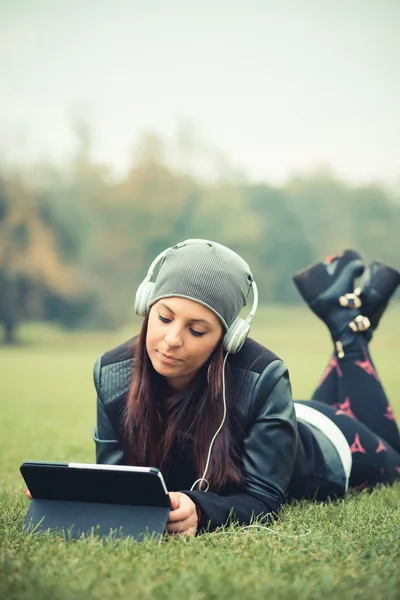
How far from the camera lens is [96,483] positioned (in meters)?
2.13

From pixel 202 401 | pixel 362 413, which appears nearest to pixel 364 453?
pixel 362 413

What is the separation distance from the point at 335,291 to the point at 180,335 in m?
1.58

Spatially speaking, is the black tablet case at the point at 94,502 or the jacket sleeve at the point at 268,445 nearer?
the black tablet case at the point at 94,502

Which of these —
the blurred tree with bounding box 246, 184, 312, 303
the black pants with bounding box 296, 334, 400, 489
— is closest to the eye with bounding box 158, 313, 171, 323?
the black pants with bounding box 296, 334, 400, 489

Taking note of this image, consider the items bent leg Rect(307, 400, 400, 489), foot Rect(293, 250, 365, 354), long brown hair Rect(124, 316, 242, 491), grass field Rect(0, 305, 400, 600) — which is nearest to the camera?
grass field Rect(0, 305, 400, 600)

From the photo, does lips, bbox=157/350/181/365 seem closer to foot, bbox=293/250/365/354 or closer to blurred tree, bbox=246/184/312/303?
foot, bbox=293/250/365/354

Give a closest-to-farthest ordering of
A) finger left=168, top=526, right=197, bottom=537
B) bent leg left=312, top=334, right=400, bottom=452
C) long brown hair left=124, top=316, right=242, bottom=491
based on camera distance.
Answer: finger left=168, top=526, right=197, bottom=537 → long brown hair left=124, top=316, right=242, bottom=491 → bent leg left=312, top=334, right=400, bottom=452

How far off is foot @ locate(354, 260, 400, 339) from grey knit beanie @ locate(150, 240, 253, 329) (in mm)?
1387

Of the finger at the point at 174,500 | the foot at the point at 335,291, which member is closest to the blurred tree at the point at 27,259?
the foot at the point at 335,291

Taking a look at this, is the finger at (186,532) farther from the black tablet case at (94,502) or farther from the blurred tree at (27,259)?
the blurred tree at (27,259)

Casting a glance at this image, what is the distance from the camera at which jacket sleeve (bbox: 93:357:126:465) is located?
2625 millimetres

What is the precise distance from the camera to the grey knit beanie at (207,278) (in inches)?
92.7

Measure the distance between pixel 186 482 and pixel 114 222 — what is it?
26.5m

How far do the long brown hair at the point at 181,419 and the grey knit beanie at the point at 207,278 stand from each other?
141 mm
